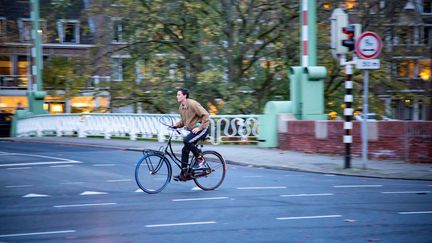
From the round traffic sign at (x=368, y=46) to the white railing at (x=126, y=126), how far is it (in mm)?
6533

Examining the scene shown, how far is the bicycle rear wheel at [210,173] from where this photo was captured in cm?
1078

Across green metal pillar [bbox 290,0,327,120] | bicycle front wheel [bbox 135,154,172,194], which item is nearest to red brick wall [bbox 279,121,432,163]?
green metal pillar [bbox 290,0,327,120]

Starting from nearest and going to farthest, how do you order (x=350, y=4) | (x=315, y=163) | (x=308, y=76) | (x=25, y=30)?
1. (x=315, y=163)
2. (x=308, y=76)
3. (x=350, y=4)
4. (x=25, y=30)

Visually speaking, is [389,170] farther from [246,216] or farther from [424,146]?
[246,216]

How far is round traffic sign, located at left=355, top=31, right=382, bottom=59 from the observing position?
1344cm

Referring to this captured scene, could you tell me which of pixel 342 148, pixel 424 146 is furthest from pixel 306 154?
pixel 424 146

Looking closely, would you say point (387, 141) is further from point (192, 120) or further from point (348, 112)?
point (192, 120)

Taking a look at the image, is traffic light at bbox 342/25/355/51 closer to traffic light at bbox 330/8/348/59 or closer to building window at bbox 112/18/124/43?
traffic light at bbox 330/8/348/59

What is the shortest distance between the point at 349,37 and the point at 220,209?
6.62 m

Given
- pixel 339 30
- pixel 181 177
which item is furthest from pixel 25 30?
pixel 181 177

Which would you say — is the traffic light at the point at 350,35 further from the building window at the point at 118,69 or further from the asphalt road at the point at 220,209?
the building window at the point at 118,69

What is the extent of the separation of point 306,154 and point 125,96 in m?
9.16

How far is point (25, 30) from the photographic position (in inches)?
1714

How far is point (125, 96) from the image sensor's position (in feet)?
77.3
